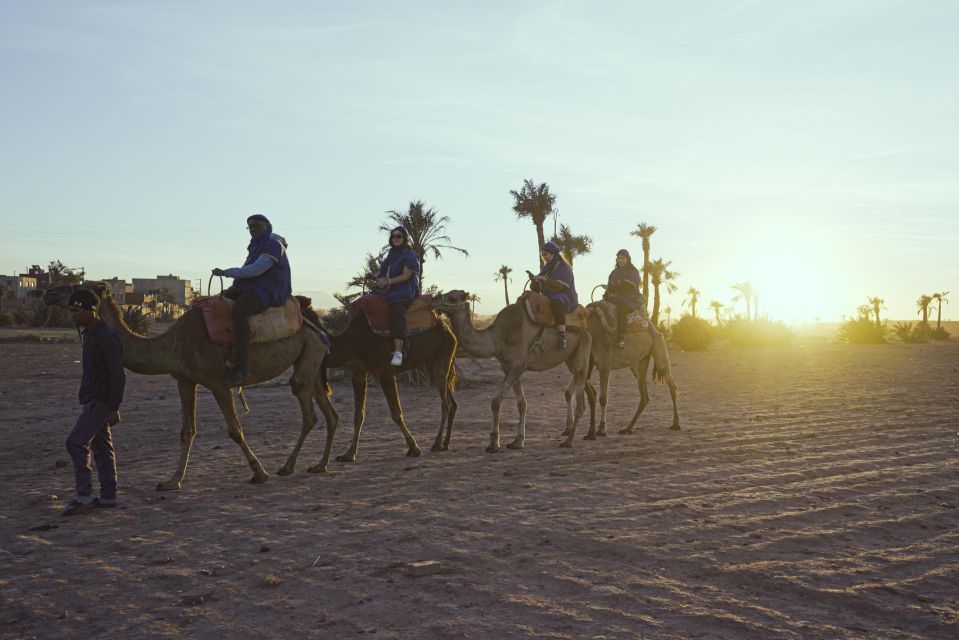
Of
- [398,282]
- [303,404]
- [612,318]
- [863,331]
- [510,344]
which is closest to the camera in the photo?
[303,404]

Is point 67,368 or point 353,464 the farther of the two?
point 67,368

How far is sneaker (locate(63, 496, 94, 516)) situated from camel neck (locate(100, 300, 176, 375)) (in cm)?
131

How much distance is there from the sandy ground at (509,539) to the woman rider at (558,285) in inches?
73.7

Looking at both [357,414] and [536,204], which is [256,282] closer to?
[357,414]

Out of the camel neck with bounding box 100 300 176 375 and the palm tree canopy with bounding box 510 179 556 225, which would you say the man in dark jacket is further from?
the palm tree canopy with bounding box 510 179 556 225

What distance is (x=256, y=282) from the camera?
8562mm

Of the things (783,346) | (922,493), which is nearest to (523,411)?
(922,493)

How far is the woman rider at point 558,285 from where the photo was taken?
11.4 metres

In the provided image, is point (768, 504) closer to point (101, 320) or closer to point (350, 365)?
point (350, 365)

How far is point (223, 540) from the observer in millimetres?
6324

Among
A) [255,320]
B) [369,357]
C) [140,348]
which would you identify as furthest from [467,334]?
[140,348]

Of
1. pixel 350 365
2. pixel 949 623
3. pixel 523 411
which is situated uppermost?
pixel 350 365

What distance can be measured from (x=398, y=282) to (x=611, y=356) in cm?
435

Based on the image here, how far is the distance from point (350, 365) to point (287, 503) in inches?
105
